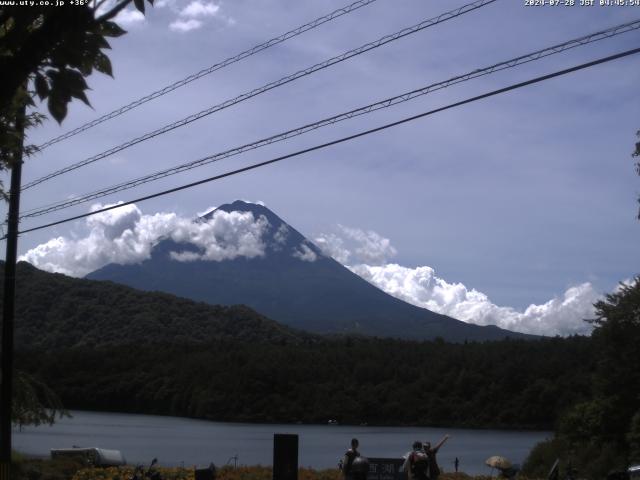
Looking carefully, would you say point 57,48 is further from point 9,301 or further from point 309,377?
point 309,377

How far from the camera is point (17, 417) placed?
1853cm

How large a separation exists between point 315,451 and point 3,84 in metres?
57.3

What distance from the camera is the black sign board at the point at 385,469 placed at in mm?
16953

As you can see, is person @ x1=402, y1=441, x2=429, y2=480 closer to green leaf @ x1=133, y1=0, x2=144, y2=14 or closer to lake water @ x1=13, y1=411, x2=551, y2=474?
green leaf @ x1=133, y1=0, x2=144, y2=14

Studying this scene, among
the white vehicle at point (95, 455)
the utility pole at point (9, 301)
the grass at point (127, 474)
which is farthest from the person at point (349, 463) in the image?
the white vehicle at point (95, 455)

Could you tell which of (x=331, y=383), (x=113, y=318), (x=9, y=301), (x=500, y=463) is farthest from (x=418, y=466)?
(x=113, y=318)

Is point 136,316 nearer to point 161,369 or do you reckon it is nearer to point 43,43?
point 161,369

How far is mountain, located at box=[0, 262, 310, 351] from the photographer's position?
398ft

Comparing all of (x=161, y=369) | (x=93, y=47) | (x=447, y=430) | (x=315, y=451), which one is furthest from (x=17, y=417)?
(x=161, y=369)

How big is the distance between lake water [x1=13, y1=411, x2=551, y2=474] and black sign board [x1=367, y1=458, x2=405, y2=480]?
2571cm

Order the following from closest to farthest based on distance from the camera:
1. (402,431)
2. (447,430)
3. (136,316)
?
(402,431) < (447,430) < (136,316)

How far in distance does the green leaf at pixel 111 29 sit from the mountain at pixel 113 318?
111m

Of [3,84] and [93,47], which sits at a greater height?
[93,47]

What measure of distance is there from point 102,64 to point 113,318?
139707 millimetres
